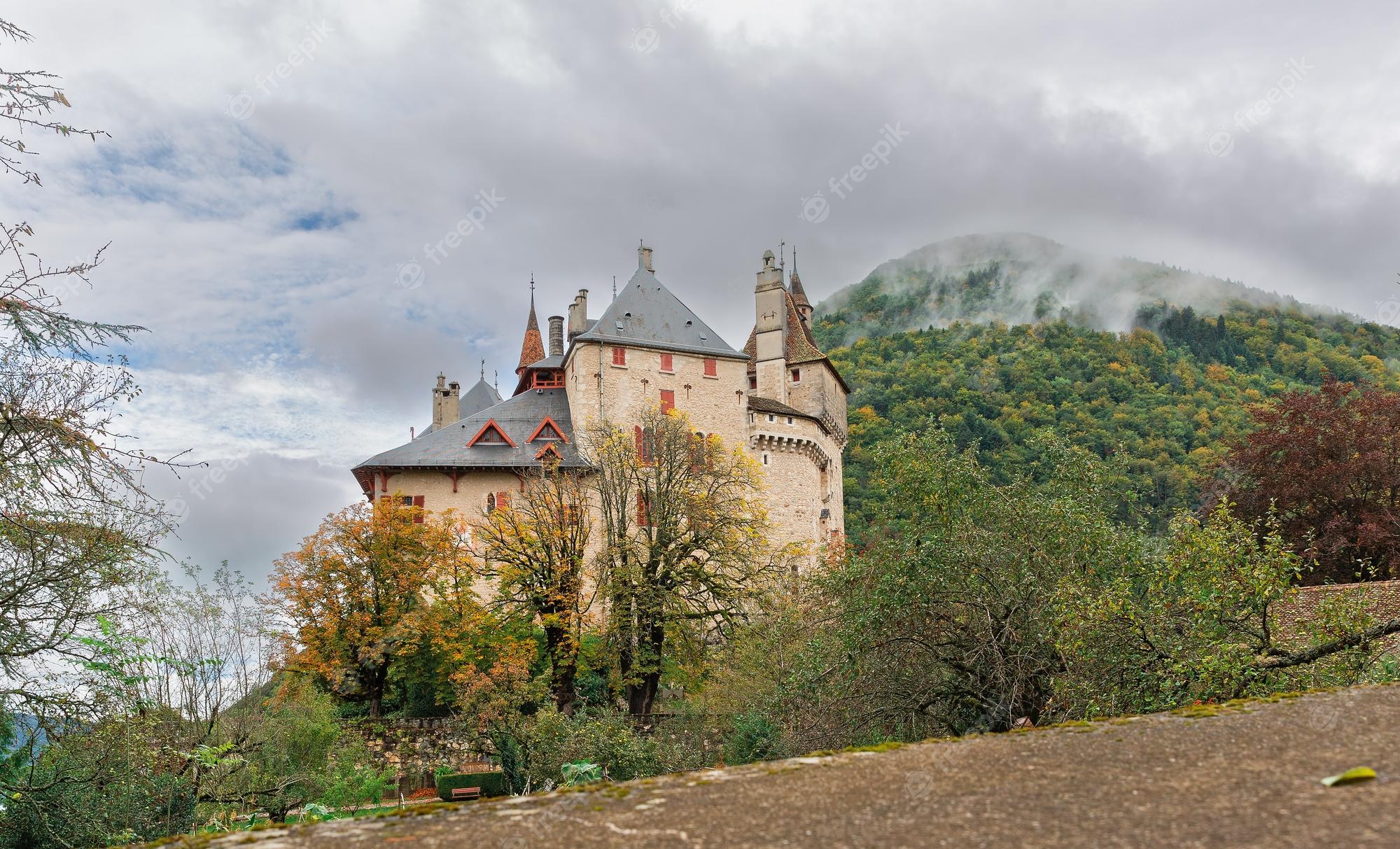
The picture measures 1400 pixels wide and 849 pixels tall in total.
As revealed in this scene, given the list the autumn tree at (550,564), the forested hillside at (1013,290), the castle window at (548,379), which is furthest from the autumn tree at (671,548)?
the forested hillside at (1013,290)

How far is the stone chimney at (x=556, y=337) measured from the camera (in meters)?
56.2

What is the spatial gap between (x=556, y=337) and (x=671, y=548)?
84.9 feet

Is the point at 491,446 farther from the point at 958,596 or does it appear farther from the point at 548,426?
the point at 958,596

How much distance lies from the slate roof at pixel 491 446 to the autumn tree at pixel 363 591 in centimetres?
559

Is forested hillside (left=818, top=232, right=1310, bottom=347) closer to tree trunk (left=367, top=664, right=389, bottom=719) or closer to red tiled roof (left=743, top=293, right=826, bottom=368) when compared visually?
red tiled roof (left=743, top=293, right=826, bottom=368)

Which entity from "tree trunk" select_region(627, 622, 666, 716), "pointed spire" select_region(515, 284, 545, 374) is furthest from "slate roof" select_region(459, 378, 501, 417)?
"tree trunk" select_region(627, 622, 666, 716)

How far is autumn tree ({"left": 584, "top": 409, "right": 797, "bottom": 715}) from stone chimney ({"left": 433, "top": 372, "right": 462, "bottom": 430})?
16.8 m

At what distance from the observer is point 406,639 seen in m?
32.8

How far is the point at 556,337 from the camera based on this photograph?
2215 inches

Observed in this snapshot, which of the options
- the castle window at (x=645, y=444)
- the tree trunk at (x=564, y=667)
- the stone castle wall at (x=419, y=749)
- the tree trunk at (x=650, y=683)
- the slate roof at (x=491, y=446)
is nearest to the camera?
the stone castle wall at (x=419, y=749)

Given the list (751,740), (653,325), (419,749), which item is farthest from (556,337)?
(751,740)

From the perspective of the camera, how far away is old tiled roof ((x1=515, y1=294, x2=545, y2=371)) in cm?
6028

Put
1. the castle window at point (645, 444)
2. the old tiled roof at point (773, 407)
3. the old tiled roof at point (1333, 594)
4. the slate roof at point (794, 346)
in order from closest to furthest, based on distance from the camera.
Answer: the old tiled roof at point (1333, 594) < the castle window at point (645, 444) < the old tiled roof at point (773, 407) < the slate roof at point (794, 346)

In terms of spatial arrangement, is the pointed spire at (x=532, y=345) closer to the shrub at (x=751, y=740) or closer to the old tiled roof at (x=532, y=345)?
the old tiled roof at (x=532, y=345)
